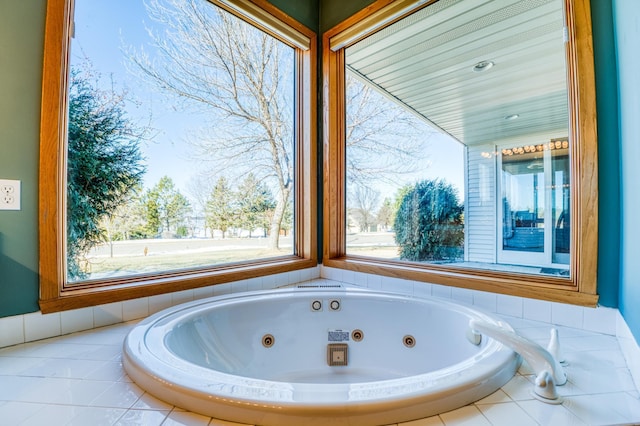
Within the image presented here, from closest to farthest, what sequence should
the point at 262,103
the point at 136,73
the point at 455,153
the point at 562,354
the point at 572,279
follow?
the point at 562,354 → the point at 572,279 → the point at 136,73 → the point at 455,153 → the point at 262,103

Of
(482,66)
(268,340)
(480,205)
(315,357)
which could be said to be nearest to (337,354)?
(315,357)

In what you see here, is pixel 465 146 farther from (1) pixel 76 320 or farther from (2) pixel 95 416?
(1) pixel 76 320

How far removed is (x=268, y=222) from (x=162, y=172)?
0.81 m

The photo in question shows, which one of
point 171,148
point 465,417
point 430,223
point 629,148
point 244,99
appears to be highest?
point 244,99

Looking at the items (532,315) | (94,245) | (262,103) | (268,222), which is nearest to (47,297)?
(94,245)

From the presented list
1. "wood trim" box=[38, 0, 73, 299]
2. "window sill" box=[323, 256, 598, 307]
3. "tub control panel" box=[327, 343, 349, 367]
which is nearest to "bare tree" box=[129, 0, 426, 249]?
"wood trim" box=[38, 0, 73, 299]

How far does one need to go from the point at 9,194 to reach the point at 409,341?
74.4 inches

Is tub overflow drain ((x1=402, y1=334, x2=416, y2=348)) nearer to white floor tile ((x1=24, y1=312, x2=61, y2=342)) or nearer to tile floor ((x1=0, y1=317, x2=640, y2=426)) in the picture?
tile floor ((x1=0, y1=317, x2=640, y2=426))

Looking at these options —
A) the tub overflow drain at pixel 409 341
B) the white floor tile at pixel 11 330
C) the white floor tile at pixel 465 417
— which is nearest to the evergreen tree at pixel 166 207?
the white floor tile at pixel 11 330

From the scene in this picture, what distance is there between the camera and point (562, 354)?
1.07 m

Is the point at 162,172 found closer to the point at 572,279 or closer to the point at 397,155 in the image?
the point at 397,155

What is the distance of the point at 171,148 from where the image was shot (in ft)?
5.70

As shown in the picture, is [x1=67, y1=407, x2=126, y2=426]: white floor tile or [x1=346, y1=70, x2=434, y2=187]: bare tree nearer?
[x1=67, y1=407, x2=126, y2=426]: white floor tile

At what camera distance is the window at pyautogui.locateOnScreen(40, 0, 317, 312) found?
1331 mm
